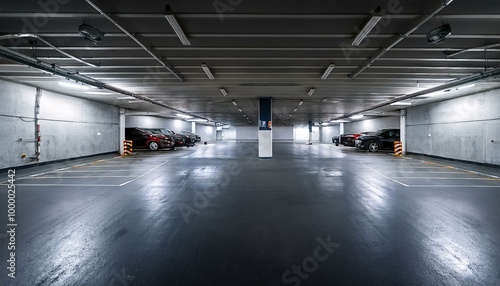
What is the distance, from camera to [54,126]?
10.1 m

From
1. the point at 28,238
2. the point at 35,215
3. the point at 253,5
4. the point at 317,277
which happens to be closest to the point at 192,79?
the point at 253,5

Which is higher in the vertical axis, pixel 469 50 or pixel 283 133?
pixel 469 50

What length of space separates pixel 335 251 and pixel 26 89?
11.8m

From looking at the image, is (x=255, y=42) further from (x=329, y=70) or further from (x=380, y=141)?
(x=380, y=141)

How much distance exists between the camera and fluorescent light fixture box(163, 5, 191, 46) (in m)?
3.85

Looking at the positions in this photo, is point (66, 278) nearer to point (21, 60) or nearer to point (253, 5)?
point (253, 5)

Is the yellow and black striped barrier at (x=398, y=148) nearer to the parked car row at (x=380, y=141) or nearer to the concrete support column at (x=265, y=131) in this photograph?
the parked car row at (x=380, y=141)

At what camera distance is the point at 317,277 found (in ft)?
7.01

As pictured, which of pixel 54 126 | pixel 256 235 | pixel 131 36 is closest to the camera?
pixel 256 235

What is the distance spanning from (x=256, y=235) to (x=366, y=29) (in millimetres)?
4288

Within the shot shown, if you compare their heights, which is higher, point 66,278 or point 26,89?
point 26,89

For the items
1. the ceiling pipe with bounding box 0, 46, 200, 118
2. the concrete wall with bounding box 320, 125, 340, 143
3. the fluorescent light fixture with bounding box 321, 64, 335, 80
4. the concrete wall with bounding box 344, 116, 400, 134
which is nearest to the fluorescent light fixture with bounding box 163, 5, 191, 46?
the ceiling pipe with bounding box 0, 46, 200, 118

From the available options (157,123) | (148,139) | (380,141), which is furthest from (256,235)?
(157,123)

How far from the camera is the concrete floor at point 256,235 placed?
2170 mm
